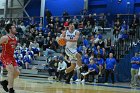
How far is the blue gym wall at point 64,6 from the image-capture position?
36625 millimetres

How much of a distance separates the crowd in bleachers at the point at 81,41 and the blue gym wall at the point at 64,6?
11.6 ft

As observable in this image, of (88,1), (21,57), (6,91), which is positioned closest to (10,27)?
(6,91)

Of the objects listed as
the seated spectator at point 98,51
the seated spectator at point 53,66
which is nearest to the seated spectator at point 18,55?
the seated spectator at point 53,66

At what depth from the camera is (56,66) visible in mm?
25188

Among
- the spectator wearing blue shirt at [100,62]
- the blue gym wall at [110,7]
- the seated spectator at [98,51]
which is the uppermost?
the blue gym wall at [110,7]

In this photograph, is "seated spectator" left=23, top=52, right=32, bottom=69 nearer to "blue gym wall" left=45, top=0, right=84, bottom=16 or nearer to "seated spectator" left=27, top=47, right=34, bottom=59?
"seated spectator" left=27, top=47, right=34, bottom=59

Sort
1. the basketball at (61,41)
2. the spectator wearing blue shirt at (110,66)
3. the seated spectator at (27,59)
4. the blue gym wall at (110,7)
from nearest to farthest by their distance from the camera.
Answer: the basketball at (61,41) < the spectator wearing blue shirt at (110,66) < the seated spectator at (27,59) < the blue gym wall at (110,7)

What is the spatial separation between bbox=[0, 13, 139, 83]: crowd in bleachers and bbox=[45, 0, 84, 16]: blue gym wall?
3534 mm

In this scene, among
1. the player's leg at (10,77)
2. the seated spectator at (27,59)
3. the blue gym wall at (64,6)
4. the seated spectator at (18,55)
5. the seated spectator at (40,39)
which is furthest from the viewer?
the blue gym wall at (64,6)

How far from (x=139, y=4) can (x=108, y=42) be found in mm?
7908

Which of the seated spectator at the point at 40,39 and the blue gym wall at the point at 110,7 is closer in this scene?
the seated spectator at the point at 40,39

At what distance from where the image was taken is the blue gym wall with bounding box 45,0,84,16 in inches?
1442

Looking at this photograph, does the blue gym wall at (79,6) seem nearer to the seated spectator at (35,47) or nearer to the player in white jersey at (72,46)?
the seated spectator at (35,47)

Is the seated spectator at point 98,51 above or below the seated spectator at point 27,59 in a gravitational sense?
above
